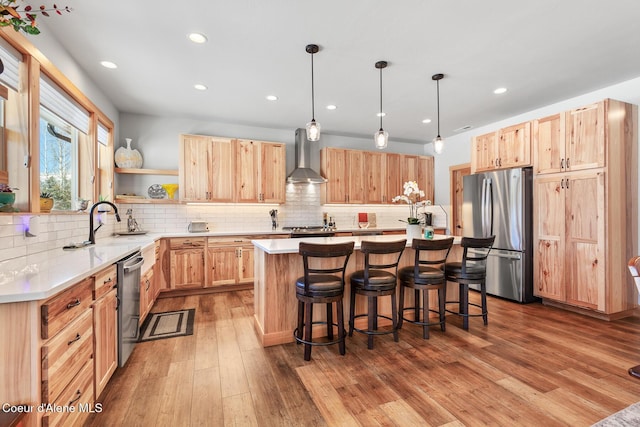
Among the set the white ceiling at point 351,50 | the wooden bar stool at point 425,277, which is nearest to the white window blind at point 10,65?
the white ceiling at point 351,50

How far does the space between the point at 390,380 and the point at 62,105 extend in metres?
3.76

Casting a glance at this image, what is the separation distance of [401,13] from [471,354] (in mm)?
2827

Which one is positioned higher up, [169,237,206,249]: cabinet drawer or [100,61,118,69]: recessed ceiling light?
[100,61,118,69]: recessed ceiling light

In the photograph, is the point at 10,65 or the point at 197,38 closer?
the point at 10,65

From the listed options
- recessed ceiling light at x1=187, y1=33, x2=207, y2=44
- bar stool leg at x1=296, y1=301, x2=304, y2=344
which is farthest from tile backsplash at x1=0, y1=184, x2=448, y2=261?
bar stool leg at x1=296, y1=301, x2=304, y2=344

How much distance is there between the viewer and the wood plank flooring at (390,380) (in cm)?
176

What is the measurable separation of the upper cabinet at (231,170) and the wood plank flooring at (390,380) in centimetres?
233

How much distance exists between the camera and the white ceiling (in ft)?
7.44

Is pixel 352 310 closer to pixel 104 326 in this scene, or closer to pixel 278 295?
pixel 278 295

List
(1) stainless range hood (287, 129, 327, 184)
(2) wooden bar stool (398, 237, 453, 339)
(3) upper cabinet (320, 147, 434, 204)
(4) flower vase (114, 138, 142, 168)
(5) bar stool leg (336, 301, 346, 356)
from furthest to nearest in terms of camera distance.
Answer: (3) upper cabinet (320, 147, 434, 204) < (1) stainless range hood (287, 129, 327, 184) < (4) flower vase (114, 138, 142, 168) < (2) wooden bar stool (398, 237, 453, 339) < (5) bar stool leg (336, 301, 346, 356)

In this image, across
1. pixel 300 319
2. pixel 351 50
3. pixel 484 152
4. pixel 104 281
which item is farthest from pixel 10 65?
pixel 484 152

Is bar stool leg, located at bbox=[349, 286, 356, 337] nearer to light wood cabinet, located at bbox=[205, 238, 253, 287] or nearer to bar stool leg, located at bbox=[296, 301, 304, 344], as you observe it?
bar stool leg, located at bbox=[296, 301, 304, 344]

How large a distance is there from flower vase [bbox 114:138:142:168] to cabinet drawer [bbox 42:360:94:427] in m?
3.49

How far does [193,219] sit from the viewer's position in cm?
494
